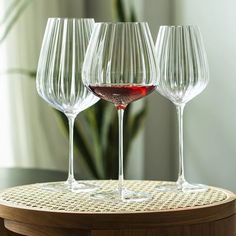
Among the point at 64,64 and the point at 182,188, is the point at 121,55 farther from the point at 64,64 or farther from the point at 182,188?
the point at 182,188

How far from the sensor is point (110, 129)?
3.05m

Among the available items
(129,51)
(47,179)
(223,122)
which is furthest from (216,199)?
(223,122)

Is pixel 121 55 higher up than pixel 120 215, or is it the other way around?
pixel 121 55

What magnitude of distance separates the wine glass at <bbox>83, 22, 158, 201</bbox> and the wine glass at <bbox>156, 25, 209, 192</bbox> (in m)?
0.10

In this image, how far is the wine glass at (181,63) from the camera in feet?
4.34

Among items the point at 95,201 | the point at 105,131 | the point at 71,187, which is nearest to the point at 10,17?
the point at 105,131

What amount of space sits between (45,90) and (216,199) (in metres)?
0.33

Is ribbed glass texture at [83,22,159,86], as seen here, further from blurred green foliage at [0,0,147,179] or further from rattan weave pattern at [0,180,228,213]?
blurred green foliage at [0,0,147,179]

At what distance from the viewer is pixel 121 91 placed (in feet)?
4.04

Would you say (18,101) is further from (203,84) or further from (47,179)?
(203,84)

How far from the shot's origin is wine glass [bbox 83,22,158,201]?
3.92ft

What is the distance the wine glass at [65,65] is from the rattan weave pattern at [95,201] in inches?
6.0

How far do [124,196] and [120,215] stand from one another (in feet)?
0.41

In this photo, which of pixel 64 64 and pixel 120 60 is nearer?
pixel 120 60
